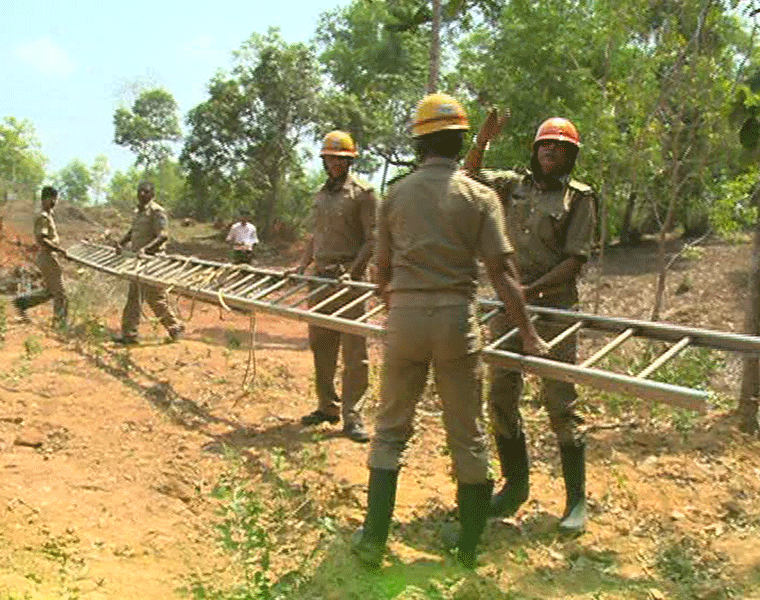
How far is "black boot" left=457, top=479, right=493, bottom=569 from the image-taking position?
149 inches

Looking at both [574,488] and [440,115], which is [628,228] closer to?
[574,488]

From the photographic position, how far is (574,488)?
4438 mm

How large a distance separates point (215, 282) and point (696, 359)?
460 centimetres

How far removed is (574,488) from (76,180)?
3546 inches

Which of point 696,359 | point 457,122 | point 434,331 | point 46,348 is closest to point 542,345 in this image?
point 434,331

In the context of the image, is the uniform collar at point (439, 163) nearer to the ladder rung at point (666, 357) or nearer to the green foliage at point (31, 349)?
the ladder rung at point (666, 357)

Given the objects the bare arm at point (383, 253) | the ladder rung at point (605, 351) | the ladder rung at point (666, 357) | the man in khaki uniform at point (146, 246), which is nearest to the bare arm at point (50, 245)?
the man in khaki uniform at point (146, 246)

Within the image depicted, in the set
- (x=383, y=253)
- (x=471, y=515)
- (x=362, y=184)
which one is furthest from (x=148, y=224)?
(x=471, y=515)

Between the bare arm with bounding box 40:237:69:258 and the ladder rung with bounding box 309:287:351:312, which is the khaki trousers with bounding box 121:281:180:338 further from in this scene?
the ladder rung with bounding box 309:287:351:312

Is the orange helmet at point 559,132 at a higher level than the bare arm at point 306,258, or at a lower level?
higher

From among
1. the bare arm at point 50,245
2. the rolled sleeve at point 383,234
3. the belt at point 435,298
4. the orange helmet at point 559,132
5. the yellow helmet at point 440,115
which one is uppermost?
the orange helmet at point 559,132

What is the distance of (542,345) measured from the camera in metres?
3.75

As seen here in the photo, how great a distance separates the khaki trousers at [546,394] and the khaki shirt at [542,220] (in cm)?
24

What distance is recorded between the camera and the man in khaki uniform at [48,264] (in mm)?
9875
